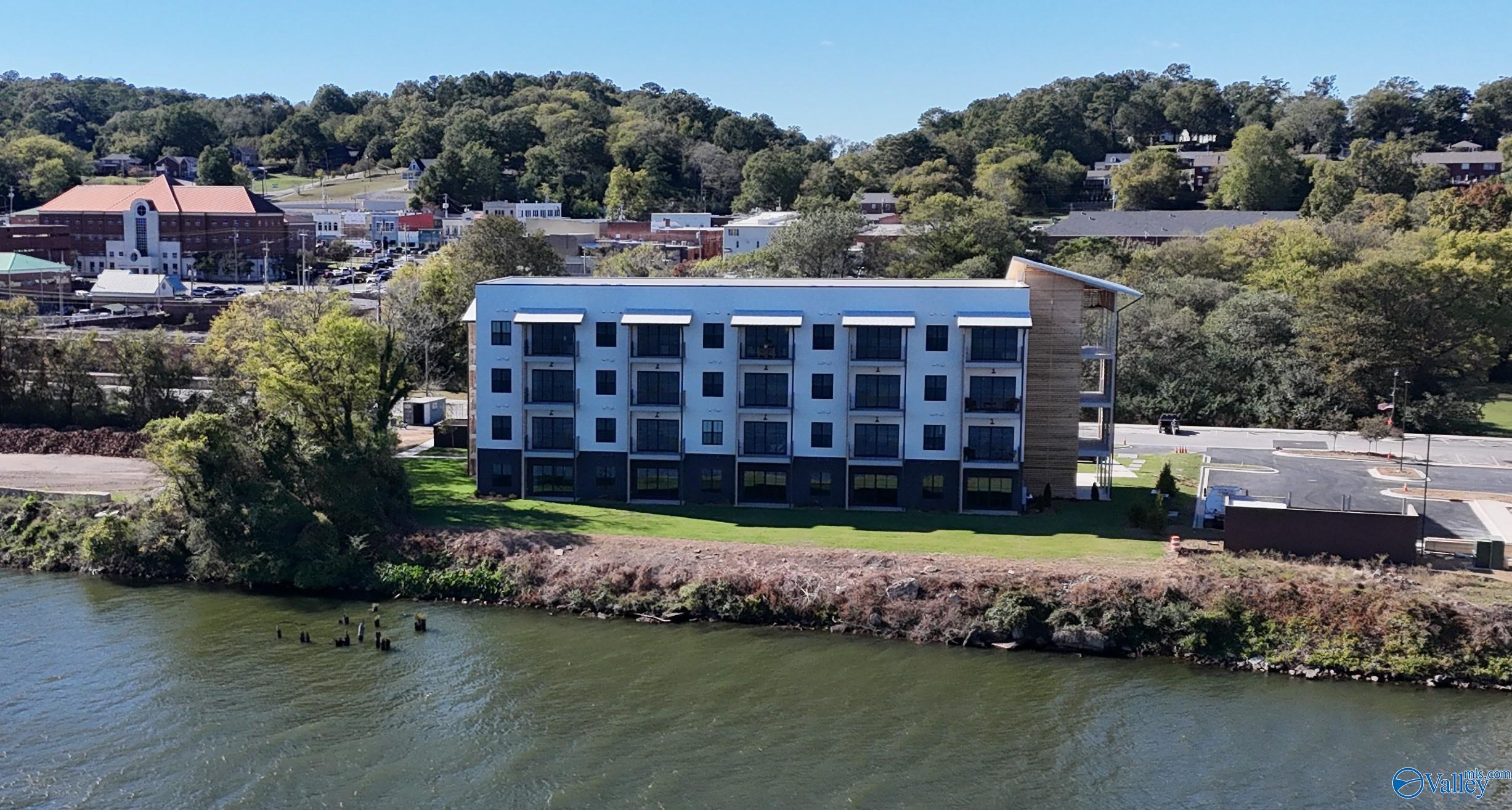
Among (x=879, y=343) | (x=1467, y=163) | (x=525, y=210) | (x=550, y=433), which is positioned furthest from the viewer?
(x=1467, y=163)

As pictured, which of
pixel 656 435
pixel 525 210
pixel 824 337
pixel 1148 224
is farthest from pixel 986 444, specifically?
pixel 525 210

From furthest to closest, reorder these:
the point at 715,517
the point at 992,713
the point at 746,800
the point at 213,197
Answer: the point at 213,197 → the point at 715,517 → the point at 992,713 → the point at 746,800

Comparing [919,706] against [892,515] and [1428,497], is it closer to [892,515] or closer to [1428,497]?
[892,515]

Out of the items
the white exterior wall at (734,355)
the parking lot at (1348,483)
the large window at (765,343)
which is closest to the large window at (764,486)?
the white exterior wall at (734,355)

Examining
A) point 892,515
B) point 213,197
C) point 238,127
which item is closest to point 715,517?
point 892,515

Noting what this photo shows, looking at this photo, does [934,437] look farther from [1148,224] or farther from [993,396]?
[1148,224]

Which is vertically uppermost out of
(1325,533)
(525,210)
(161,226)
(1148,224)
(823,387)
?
(525,210)

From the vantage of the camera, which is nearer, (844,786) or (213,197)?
(844,786)
